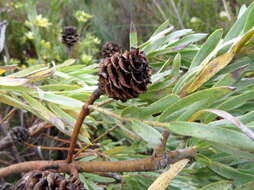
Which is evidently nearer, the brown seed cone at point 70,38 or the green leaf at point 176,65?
the green leaf at point 176,65

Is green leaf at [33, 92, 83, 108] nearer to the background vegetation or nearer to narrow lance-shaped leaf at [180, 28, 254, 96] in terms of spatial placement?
the background vegetation

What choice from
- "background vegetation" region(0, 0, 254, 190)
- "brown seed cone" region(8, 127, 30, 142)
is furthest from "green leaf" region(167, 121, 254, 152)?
"brown seed cone" region(8, 127, 30, 142)

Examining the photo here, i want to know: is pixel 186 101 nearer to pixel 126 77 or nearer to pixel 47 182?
pixel 126 77

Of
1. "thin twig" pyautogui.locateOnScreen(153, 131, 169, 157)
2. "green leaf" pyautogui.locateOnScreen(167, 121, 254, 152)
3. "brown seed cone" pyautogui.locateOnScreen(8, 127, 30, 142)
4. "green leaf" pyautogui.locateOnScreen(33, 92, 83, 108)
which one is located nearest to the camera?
"green leaf" pyautogui.locateOnScreen(167, 121, 254, 152)

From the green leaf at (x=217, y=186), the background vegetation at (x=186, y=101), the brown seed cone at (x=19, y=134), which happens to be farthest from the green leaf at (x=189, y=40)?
the brown seed cone at (x=19, y=134)

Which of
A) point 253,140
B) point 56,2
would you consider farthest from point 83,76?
point 56,2

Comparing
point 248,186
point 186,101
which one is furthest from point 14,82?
point 248,186

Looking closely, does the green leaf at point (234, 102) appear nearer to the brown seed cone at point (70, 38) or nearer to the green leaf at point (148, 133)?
the green leaf at point (148, 133)
